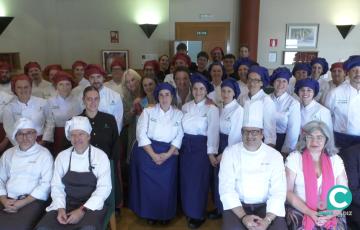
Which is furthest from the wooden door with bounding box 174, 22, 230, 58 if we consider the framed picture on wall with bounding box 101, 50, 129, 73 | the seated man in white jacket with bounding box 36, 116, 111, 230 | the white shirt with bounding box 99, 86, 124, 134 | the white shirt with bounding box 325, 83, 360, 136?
the seated man in white jacket with bounding box 36, 116, 111, 230

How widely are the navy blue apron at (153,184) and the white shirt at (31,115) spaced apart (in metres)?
0.86

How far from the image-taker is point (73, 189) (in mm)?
2275

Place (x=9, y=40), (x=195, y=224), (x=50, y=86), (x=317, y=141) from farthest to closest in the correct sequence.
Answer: (x=9, y=40), (x=50, y=86), (x=195, y=224), (x=317, y=141)

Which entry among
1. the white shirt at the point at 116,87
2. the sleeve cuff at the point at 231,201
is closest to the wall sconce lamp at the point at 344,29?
the white shirt at the point at 116,87

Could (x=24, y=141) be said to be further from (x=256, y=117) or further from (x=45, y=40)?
(x=45, y=40)

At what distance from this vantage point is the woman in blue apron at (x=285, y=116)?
274cm

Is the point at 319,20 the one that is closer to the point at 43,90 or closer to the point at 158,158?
the point at 158,158

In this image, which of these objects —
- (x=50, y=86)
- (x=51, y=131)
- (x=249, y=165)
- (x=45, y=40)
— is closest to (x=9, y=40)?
(x=45, y=40)

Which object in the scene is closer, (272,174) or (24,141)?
(272,174)

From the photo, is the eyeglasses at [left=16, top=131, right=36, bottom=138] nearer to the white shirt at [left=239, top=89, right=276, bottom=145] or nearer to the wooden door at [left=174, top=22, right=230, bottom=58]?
the white shirt at [left=239, top=89, right=276, bottom=145]

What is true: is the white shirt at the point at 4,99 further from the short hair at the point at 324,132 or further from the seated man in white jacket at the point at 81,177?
the short hair at the point at 324,132

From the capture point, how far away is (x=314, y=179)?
2086 millimetres

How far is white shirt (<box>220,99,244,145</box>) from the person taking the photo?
8.52 ft

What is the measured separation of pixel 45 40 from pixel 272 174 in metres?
5.62
